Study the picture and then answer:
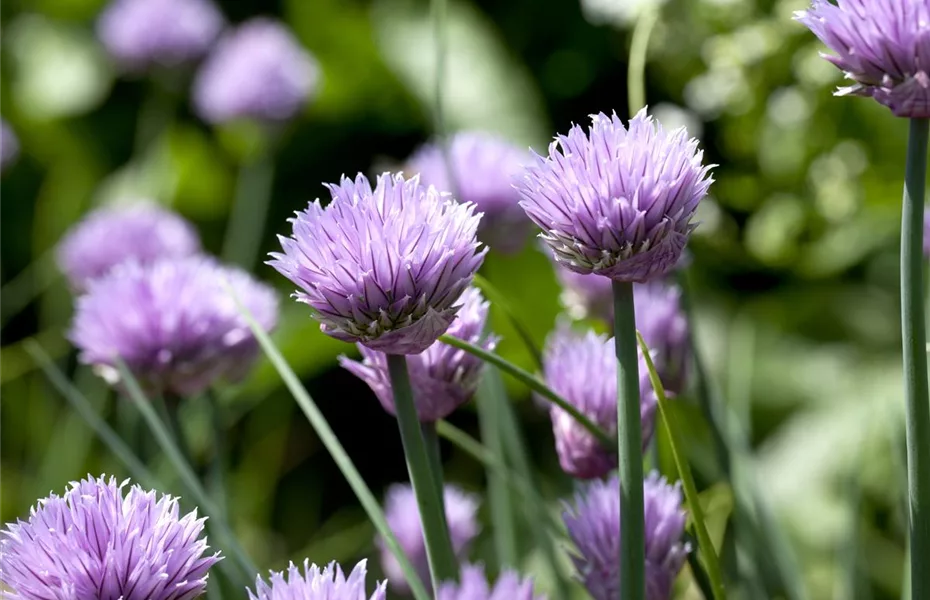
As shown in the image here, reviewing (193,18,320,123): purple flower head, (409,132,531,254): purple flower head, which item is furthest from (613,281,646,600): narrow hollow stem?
(193,18,320,123): purple flower head

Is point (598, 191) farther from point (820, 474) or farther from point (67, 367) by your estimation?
point (67, 367)

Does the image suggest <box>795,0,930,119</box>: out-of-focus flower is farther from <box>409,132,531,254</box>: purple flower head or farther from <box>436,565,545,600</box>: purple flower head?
<box>409,132,531,254</box>: purple flower head

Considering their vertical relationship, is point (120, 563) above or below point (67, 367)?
below

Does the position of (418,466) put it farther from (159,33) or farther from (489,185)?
(159,33)

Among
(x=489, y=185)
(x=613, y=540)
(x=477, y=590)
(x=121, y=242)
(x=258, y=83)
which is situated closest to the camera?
(x=477, y=590)

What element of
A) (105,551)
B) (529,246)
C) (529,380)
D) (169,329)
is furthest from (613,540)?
(529,246)

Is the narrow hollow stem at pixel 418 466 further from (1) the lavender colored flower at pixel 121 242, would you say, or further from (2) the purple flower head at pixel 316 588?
(1) the lavender colored flower at pixel 121 242

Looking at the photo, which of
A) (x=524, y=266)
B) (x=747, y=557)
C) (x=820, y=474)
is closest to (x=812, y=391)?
(x=820, y=474)

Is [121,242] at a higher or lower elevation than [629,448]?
higher
